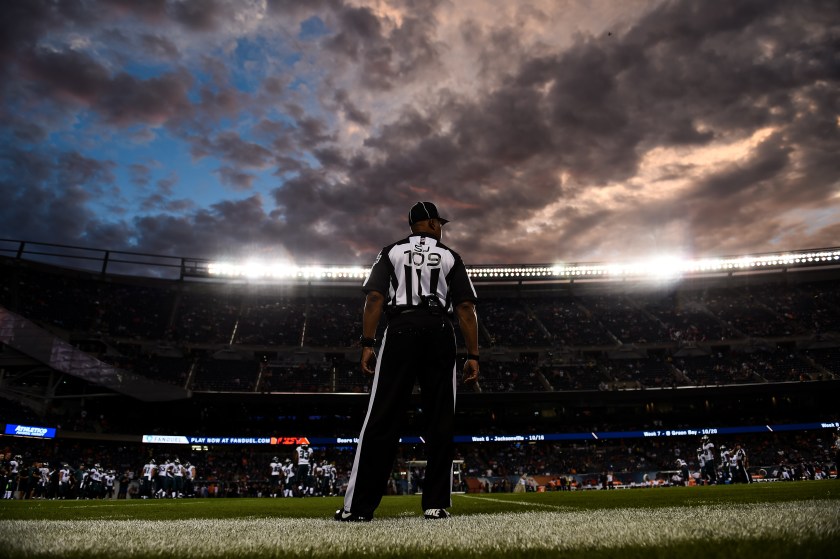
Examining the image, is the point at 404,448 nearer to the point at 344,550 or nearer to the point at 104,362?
the point at 104,362

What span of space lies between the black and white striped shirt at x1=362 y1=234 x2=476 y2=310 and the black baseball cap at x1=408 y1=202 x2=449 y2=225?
20cm

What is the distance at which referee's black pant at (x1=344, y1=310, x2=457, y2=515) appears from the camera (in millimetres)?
4320

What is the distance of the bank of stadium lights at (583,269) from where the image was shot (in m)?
47.0

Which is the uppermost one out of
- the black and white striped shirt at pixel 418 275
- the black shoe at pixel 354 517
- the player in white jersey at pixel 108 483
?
the black and white striped shirt at pixel 418 275

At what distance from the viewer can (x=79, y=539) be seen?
9.60 feet

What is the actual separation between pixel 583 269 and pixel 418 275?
159 ft

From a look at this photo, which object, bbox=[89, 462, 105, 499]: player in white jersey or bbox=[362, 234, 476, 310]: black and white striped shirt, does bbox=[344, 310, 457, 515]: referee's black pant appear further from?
bbox=[89, 462, 105, 499]: player in white jersey

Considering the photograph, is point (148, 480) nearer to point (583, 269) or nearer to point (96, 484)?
point (96, 484)

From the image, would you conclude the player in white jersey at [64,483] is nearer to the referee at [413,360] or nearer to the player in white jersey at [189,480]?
the player in white jersey at [189,480]

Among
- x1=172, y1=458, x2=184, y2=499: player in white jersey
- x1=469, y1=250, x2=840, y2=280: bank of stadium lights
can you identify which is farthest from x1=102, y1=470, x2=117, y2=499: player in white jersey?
x1=469, y1=250, x2=840, y2=280: bank of stadium lights

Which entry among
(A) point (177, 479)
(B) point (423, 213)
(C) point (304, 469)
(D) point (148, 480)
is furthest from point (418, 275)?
(D) point (148, 480)

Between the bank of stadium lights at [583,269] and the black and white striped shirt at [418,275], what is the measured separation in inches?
1661

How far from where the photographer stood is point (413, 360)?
457 centimetres

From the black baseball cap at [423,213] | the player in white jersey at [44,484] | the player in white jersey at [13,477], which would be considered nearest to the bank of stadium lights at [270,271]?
the player in white jersey at [44,484]
